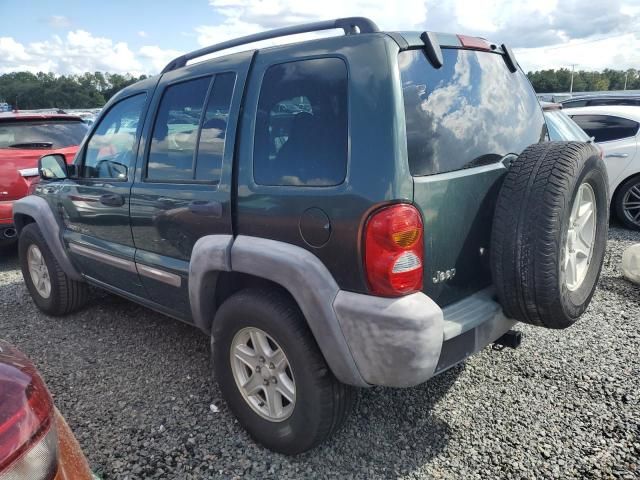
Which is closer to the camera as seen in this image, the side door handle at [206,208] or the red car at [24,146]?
the side door handle at [206,208]

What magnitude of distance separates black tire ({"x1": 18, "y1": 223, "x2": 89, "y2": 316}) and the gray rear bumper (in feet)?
9.53

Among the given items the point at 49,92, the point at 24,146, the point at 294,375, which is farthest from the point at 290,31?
the point at 49,92

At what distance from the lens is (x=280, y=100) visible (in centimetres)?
232

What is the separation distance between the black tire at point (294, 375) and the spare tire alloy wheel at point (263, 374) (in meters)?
0.04

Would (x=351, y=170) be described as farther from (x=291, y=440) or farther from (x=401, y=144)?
(x=291, y=440)

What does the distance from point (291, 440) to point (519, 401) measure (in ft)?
4.20

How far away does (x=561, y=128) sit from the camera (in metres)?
4.85

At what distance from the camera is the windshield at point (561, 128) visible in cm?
464

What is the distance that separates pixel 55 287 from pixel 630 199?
652 cm

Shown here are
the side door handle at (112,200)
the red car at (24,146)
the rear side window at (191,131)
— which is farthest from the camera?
the red car at (24,146)

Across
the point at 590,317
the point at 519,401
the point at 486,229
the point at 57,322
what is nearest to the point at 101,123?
the point at 57,322

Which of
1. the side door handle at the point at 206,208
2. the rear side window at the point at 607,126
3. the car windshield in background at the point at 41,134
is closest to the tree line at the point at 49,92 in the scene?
the car windshield in background at the point at 41,134

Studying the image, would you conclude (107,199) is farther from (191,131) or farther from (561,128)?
(561,128)

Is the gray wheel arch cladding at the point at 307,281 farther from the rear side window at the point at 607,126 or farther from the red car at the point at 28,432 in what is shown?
the rear side window at the point at 607,126
